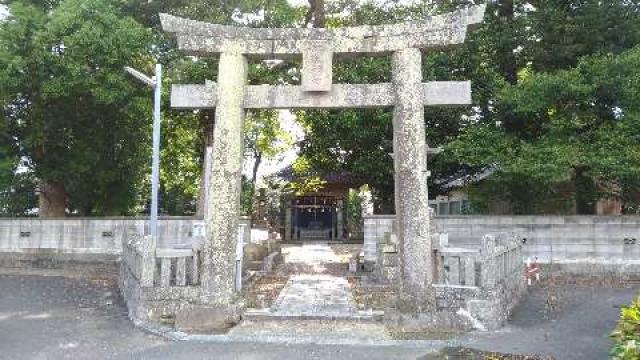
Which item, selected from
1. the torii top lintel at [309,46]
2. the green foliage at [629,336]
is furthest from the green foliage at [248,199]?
the green foliage at [629,336]

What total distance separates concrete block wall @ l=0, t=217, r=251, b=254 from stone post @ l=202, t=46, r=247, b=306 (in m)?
10.2

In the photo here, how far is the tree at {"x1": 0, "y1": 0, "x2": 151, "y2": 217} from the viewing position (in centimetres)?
1831

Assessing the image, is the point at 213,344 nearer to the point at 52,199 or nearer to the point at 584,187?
the point at 584,187

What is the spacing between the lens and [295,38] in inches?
428

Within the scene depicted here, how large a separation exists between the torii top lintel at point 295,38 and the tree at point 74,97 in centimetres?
925

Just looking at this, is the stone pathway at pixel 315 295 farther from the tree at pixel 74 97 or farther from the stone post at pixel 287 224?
the stone post at pixel 287 224

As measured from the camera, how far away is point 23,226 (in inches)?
842

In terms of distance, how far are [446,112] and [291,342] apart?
552 inches

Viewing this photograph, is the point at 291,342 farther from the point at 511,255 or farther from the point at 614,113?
the point at 614,113

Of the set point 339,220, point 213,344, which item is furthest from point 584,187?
point 339,220

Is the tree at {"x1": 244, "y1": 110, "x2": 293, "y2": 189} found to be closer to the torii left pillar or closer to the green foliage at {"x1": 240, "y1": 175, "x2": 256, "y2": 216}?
the green foliage at {"x1": 240, "y1": 175, "x2": 256, "y2": 216}

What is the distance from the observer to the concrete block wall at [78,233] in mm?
20531

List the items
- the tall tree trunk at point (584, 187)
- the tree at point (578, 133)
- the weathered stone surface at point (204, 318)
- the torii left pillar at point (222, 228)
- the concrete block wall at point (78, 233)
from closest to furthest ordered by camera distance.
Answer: the weathered stone surface at point (204, 318)
the torii left pillar at point (222, 228)
the tree at point (578, 133)
the tall tree trunk at point (584, 187)
the concrete block wall at point (78, 233)

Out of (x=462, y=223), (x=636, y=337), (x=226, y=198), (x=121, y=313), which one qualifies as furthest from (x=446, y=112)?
(x=636, y=337)
